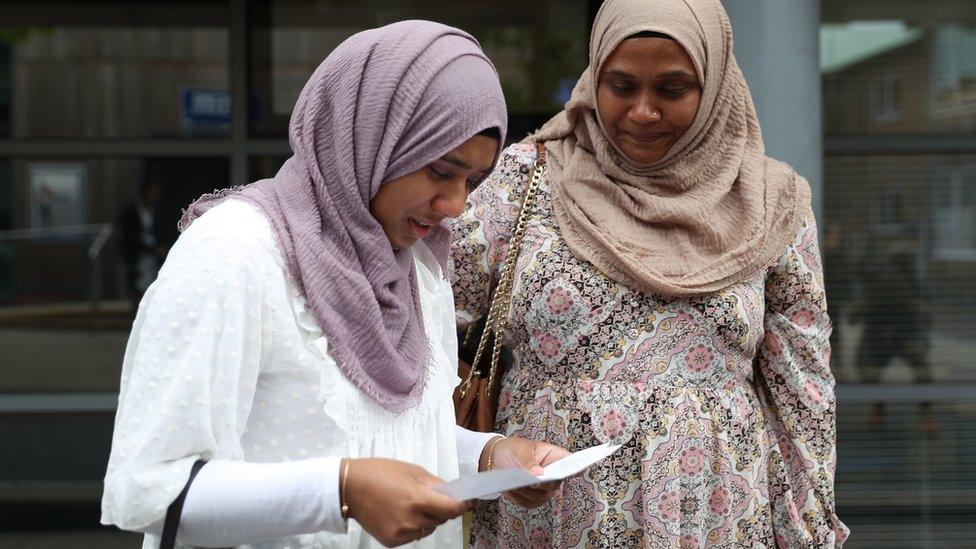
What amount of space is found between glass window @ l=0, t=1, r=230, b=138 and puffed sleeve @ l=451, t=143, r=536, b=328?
11.0 feet

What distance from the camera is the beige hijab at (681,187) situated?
2.56 metres

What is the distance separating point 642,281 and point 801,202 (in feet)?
1.70

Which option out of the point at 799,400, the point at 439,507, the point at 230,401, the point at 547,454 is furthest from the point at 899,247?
the point at 230,401

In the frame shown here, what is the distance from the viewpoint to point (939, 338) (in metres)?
5.68

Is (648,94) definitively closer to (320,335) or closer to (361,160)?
(361,160)

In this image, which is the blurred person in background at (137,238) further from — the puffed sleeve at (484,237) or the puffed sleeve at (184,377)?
the puffed sleeve at (184,377)

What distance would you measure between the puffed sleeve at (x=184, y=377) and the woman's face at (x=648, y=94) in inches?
49.4

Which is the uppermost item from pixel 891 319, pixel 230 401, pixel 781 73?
pixel 781 73

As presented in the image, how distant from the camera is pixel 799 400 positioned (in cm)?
270

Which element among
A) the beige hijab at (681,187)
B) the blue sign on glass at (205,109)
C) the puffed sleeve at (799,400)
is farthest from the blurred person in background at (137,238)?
the puffed sleeve at (799,400)

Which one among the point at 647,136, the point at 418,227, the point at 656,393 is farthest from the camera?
the point at 647,136

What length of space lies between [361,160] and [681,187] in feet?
3.82

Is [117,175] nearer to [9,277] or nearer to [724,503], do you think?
[9,277]

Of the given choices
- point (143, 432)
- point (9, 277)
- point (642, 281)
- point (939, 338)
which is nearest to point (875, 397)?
point (939, 338)
